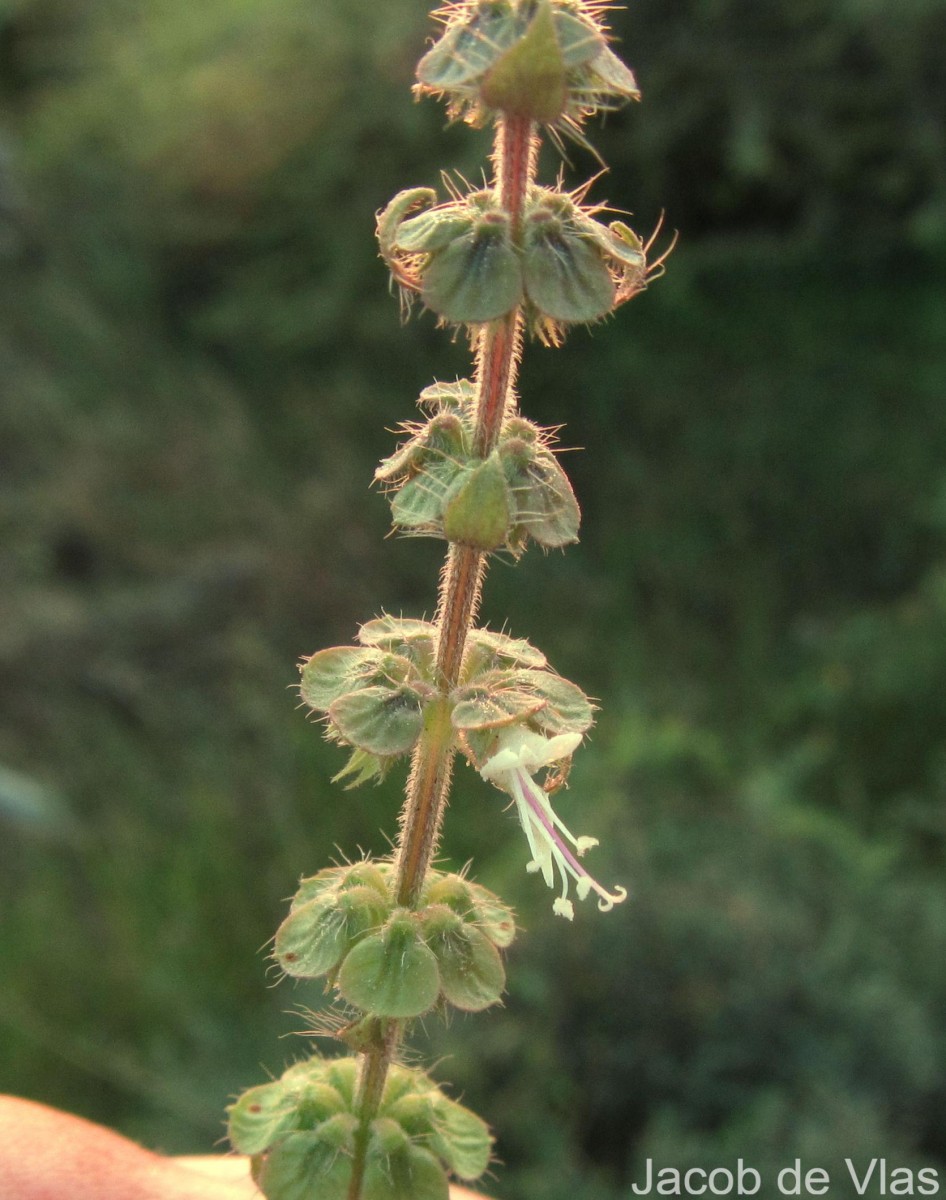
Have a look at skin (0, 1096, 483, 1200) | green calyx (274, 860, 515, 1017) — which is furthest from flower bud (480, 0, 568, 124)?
skin (0, 1096, 483, 1200)

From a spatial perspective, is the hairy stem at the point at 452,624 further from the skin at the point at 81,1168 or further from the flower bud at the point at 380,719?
the skin at the point at 81,1168

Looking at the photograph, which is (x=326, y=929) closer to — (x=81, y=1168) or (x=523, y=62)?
(x=81, y=1168)

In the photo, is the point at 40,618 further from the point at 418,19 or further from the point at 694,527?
the point at 418,19

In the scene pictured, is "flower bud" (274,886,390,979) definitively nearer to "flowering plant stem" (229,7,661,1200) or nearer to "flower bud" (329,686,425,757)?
"flowering plant stem" (229,7,661,1200)

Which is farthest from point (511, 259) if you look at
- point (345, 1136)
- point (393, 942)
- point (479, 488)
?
point (345, 1136)

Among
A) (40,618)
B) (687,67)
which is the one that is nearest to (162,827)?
(40,618)

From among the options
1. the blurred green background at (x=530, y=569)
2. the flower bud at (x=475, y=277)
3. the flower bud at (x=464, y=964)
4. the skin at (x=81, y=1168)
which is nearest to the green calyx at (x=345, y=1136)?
the flower bud at (x=464, y=964)

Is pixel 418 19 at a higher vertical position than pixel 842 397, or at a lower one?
higher
